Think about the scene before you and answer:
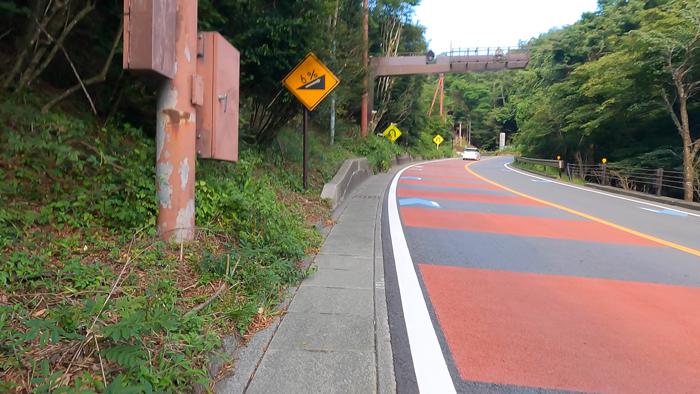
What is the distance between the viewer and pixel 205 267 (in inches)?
163

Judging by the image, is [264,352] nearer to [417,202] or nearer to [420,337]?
[420,337]

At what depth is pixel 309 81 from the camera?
8828mm

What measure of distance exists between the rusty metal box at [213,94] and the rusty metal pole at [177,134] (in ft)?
0.57

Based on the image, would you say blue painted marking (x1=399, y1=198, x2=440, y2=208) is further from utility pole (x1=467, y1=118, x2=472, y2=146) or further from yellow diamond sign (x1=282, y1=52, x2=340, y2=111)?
utility pole (x1=467, y1=118, x2=472, y2=146)

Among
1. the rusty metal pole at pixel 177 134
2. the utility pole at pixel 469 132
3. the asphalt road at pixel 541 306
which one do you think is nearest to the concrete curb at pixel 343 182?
the asphalt road at pixel 541 306

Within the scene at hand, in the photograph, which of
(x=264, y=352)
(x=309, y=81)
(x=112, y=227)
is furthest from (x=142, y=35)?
(x=309, y=81)

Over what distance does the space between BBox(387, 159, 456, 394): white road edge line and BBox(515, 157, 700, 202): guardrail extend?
15.4 metres

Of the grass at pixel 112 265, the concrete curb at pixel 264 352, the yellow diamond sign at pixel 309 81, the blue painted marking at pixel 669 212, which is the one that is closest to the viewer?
the grass at pixel 112 265

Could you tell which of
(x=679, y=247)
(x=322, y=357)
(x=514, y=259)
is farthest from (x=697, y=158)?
(x=322, y=357)

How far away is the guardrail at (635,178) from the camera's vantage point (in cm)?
1783

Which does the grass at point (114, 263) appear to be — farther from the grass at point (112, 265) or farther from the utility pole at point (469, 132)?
the utility pole at point (469, 132)

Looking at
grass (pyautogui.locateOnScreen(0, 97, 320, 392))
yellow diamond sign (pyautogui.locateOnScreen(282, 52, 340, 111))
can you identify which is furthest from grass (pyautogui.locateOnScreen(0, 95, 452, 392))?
yellow diamond sign (pyautogui.locateOnScreen(282, 52, 340, 111))

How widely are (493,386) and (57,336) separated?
8.37 ft

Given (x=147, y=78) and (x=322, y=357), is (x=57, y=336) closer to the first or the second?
(x=322, y=357)
